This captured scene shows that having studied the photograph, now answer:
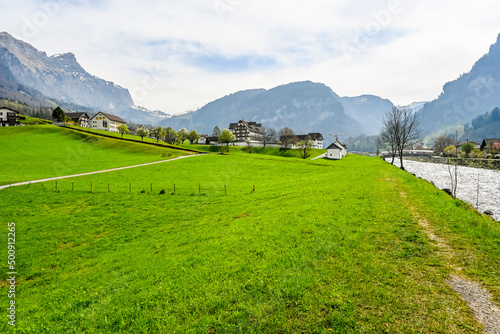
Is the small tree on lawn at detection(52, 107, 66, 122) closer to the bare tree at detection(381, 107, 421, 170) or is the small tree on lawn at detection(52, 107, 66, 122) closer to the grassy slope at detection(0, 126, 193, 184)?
the grassy slope at detection(0, 126, 193, 184)

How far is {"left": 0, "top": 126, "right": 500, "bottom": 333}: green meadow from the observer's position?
29.9 feet

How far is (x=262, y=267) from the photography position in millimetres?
12703

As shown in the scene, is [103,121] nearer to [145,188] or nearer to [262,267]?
[145,188]

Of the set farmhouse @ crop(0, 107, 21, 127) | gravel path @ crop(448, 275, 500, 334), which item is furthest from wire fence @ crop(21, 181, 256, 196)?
farmhouse @ crop(0, 107, 21, 127)

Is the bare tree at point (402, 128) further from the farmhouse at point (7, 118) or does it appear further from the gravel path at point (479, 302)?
the farmhouse at point (7, 118)

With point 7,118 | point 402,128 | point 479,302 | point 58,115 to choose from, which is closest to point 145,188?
point 479,302

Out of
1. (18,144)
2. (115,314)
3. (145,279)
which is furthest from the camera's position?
(18,144)

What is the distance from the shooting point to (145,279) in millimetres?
13633

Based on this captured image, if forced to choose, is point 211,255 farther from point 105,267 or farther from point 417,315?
point 417,315

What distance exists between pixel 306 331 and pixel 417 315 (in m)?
4.15

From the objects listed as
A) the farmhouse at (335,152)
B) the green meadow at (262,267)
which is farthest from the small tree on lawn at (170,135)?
the green meadow at (262,267)

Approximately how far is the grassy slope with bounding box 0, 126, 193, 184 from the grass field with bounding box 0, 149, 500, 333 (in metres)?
52.1

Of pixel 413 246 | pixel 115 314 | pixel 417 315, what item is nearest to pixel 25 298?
pixel 115 314

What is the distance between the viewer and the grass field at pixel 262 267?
910 cm
